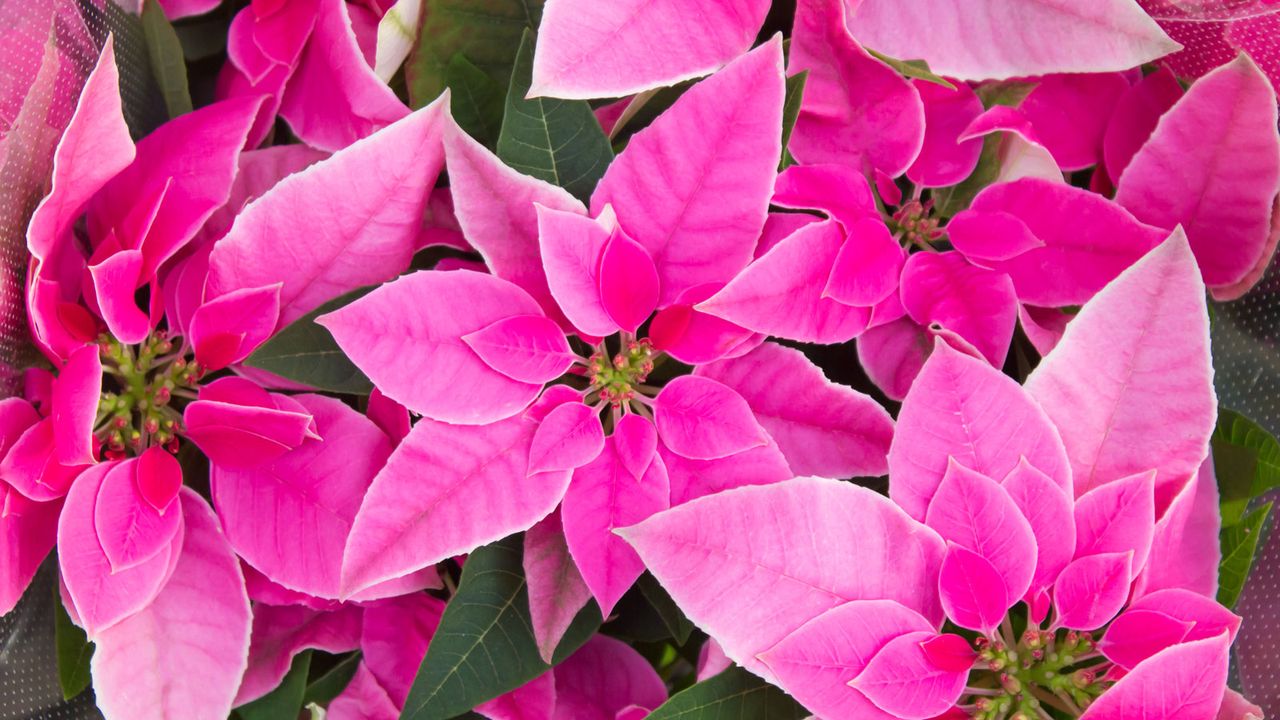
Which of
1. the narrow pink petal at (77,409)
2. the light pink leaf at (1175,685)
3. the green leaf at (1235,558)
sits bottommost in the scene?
the green leaf at (1235,558)

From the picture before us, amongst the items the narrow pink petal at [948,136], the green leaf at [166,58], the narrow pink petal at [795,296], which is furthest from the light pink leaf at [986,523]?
the green leaf at [166,58]

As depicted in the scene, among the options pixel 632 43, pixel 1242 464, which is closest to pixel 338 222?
pixel 632 43

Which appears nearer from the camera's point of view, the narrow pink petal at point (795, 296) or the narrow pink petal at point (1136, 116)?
the narrow pink petal at point (795, 296)

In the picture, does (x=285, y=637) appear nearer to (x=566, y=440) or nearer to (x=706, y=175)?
(x=566, y=440)

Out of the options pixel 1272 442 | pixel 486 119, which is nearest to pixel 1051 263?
pixel 1272 442

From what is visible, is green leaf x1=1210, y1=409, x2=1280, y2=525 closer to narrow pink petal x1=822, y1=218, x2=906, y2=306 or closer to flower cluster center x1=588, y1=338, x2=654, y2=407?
narrow pink petal x1=822, y1=218, x2=906, y2=306

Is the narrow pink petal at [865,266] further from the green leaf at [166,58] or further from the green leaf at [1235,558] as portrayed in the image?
the green leaf at [166,58]

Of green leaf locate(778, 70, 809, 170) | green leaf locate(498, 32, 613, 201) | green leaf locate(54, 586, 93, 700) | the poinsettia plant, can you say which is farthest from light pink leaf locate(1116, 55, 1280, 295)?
green leaf locate(54, 586, 93, 700)
